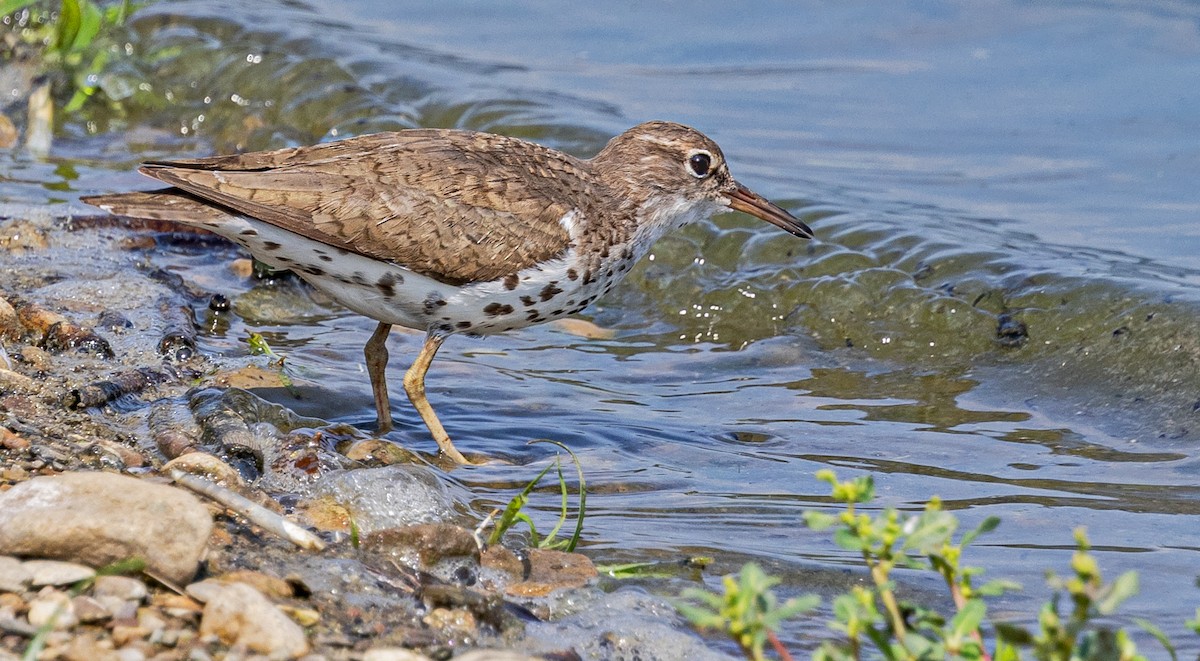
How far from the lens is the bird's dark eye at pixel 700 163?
8.14m

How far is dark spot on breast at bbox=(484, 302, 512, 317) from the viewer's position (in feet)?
23.1

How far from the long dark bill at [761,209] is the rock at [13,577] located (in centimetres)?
524

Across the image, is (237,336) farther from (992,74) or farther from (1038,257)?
(992,74)

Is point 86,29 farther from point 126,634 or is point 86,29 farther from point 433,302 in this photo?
point 126,634

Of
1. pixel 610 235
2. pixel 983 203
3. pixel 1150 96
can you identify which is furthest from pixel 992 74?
pixel 610 235

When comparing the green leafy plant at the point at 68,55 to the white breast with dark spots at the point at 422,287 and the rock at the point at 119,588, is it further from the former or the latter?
the rock at the point at 119,588

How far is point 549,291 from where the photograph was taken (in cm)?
711

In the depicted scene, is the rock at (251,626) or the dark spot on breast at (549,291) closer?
the rock at (251,626)

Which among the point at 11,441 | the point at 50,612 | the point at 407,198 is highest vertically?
the point at 407,198

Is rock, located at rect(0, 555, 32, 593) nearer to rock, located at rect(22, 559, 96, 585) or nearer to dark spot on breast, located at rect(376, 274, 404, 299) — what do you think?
rock, located at rect(22, 559, 96, 585)

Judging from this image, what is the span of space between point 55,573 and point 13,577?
115mm

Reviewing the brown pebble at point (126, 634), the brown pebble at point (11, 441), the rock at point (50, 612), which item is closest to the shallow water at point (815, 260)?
the brown pebble at point (11, 441)

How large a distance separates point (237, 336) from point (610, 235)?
246 centimetres

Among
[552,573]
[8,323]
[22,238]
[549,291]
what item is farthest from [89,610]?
[22,238]
